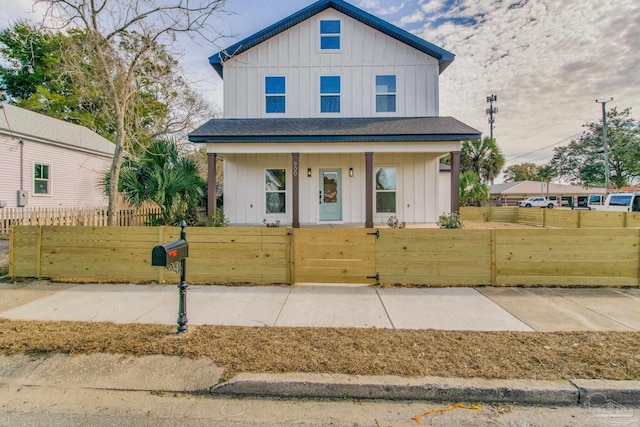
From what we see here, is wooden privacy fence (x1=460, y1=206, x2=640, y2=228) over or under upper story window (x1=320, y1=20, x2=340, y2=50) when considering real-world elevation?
under

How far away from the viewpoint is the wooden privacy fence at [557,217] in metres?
12.4

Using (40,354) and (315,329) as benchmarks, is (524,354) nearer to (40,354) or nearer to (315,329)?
(315,329)

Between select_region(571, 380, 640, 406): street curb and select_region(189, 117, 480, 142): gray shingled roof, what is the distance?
846 cm

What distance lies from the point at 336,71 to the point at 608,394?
12196 mm

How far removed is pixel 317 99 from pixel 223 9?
5.38 meters

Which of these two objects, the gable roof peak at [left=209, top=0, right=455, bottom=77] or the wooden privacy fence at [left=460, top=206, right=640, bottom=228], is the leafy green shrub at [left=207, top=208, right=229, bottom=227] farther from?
the wooden privacy fence at [left=460, top=206, right=640, bottom=228]

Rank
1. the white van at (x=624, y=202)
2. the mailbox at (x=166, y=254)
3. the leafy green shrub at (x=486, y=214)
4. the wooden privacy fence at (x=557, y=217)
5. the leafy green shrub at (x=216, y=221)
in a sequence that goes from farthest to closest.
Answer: the leafy green shrub at (x=486, y=214) → the white van at (x=624, y=202) → the wooden privacy fence at (x=557, y=217) → the leafy green shrub at (x=216, y=221) → the mailbox at (x=166, y=254)

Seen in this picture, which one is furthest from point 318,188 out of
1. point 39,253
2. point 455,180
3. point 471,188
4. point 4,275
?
point 471,188

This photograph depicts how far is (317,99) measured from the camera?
12.2 metres

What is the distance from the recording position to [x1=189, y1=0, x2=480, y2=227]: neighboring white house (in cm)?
1204

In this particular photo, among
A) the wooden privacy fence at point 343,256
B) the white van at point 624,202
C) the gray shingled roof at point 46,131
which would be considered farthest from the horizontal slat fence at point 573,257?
the gray shingled roof at point 46,131

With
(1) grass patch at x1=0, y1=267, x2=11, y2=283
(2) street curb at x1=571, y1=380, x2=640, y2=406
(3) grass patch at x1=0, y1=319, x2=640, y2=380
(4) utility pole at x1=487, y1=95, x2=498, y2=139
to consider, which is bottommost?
(2) street curb at x1=571, y1=380, x2=640, y2=406

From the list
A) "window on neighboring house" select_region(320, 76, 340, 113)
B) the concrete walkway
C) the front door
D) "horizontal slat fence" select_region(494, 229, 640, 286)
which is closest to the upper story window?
"window on neighboring house" select_region(320, 76, 340, 113)

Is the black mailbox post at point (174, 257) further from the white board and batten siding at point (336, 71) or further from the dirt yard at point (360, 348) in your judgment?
the white board and batten siding at point (336, 71)
